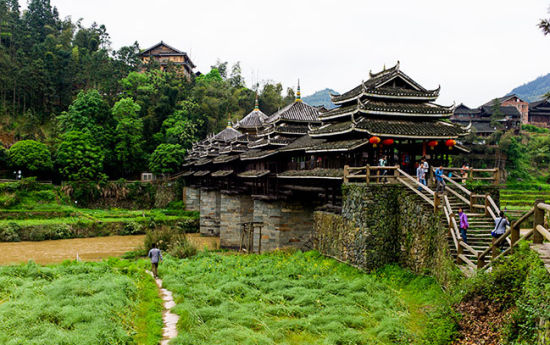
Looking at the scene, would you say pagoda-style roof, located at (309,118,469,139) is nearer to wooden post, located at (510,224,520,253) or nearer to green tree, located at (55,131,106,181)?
wooden post, located at (510,224,520,253)

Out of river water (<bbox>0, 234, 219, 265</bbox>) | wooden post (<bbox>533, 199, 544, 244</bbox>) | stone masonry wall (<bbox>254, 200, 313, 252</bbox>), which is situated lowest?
river water (<bbox>0, 234, 219, 265</bbox>)

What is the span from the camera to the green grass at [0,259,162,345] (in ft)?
33.2

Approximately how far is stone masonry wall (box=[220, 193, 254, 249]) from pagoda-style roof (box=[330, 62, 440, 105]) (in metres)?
17.2

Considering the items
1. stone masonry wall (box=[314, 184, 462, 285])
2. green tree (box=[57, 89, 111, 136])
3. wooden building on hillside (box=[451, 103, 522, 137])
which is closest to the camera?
stone masonry wall (box=[314, 184, 462, 285])

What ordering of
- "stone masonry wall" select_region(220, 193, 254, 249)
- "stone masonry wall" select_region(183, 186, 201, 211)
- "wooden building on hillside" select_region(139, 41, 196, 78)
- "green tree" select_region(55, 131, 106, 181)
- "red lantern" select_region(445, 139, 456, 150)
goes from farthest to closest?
"wooden building on hillside" select_region(139, 41, 196, 78) → "stone masonry wall" select_region(183, 186, 201, 211) → "green tree" select_region(55, 131, 106, 181) → "stone masonry wall" select_region(220, 193, 254, 249) → "red lantern" select_region(445, 139, 456, 150)

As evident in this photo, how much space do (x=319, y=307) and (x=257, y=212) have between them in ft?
57.3

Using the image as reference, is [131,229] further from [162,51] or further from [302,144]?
[162,51]

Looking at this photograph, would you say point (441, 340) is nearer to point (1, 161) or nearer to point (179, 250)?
point (179, 250)

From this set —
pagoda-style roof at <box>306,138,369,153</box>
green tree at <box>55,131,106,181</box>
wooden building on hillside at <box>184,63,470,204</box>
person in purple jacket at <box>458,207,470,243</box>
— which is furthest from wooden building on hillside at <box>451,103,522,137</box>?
green tree at <box>55,131,106,181</box>

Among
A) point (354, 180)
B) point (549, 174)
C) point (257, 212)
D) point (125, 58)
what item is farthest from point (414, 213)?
point (125, 58)

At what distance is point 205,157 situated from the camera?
4753 centimetres

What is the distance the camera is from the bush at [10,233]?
3761cm

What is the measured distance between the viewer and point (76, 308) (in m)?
12.0

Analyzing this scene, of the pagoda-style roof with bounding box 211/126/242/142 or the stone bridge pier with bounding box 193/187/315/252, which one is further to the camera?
the pagoda-style roof with bounding box 211/126/242/142
